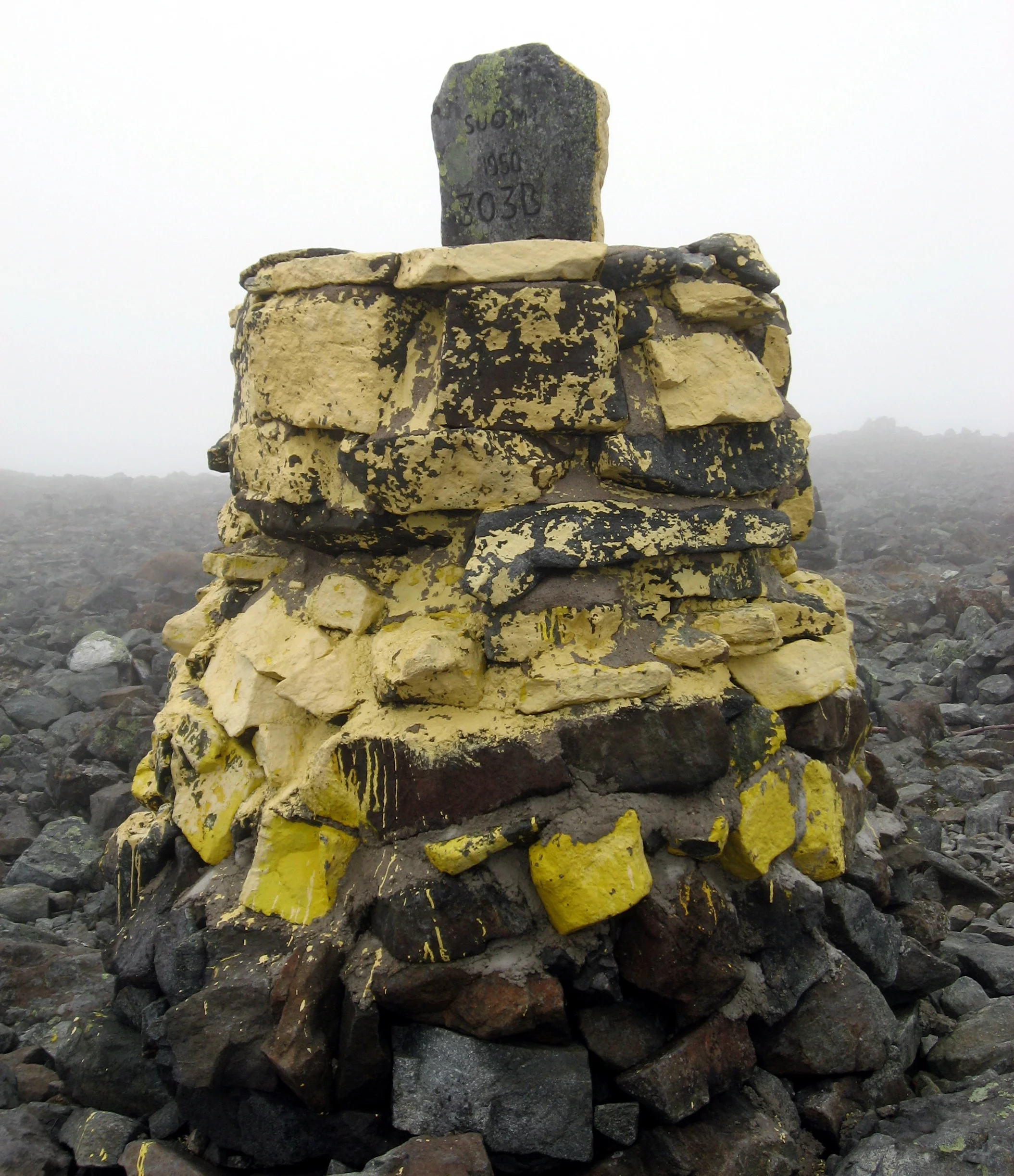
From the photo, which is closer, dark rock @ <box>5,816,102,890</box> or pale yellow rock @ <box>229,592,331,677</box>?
pale yellow rock @ <box>229,592,331,677</box>

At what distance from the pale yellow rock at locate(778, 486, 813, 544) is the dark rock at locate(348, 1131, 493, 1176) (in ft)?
7.52

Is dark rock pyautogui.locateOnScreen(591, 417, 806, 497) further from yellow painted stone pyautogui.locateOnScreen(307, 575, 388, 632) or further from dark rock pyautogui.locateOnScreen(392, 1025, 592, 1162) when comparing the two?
dark rock pyautogui.locateOnScreen(392, 1025, 592, 1162)

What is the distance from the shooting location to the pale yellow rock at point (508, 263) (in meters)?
2.70

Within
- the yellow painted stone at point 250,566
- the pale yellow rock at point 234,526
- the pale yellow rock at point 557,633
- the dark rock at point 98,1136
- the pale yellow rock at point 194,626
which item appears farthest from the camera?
the pale yellow rock at point 194,626

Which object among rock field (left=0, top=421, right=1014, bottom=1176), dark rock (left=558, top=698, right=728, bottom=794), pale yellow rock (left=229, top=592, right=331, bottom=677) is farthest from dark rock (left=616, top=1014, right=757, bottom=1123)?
pale yellow rock (left=229, top=592, right=331, bottom=677)

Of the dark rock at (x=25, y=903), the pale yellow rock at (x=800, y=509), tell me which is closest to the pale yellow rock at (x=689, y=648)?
the pale yellow rock at (x=800, y=509)

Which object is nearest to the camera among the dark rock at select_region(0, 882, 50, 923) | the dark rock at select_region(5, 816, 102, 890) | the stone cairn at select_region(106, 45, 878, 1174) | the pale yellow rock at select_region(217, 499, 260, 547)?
the stone cairn at select_region(106, 45, 878, 1174)

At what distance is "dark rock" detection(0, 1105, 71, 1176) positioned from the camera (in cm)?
253

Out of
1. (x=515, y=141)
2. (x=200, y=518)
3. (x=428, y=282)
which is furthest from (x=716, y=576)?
(x=200, y=518)

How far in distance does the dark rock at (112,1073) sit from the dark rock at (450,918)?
93 cm

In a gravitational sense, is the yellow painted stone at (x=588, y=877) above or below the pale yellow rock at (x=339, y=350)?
below

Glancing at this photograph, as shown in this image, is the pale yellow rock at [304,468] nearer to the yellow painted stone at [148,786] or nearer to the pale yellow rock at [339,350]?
the pale yellow rock at [339,350]

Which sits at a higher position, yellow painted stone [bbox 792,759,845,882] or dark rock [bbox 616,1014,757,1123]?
yellow painted stone [bbox 792,759,845,882]

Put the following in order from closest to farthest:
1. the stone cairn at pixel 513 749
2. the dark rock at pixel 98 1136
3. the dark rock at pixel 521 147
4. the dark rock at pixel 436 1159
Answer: the dark rock at pixel 436 1159 < the stone cairn at pixel 513 749 < the dark rock at pixel 98 1136 < the dark rock at pixel 521 147
